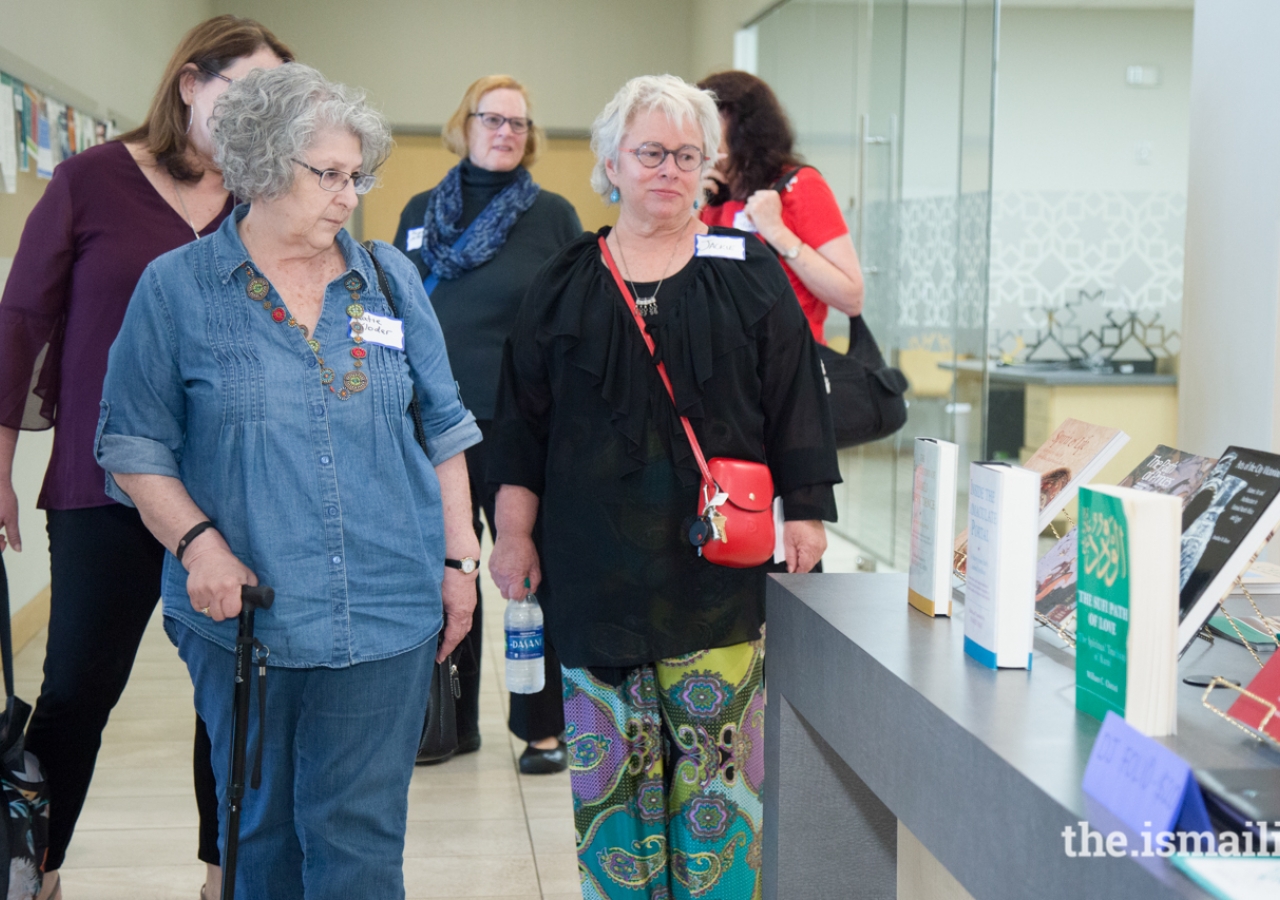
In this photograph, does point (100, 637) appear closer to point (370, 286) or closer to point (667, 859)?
point (370, 286)

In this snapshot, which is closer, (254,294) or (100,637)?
(254,294)

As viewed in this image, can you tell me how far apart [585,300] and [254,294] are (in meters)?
0.54

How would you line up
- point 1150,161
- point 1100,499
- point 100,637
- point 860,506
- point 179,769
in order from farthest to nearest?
1. point 1150,161
2. point 860,506
3. point 179,769
4. point 100,637
5. point 1100,499

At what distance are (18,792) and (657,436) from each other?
110 centimetres

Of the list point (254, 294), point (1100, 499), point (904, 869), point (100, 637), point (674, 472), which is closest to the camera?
point (1100, 499)

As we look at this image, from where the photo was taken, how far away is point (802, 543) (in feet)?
6.64

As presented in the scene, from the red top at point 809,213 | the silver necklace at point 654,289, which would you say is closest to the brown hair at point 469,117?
the red top at point 809,213

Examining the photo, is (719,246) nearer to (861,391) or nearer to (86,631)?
(861,391)

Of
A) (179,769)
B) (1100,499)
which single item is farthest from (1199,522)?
(179,769)

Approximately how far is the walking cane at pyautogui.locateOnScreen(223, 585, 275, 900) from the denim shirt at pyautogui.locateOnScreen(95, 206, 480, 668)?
0.04 meters

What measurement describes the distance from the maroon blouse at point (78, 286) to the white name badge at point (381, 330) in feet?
1.90

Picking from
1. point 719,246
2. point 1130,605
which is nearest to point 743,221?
point 719,246

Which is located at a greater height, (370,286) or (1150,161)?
(1150,161)

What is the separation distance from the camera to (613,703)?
6.44 feet
